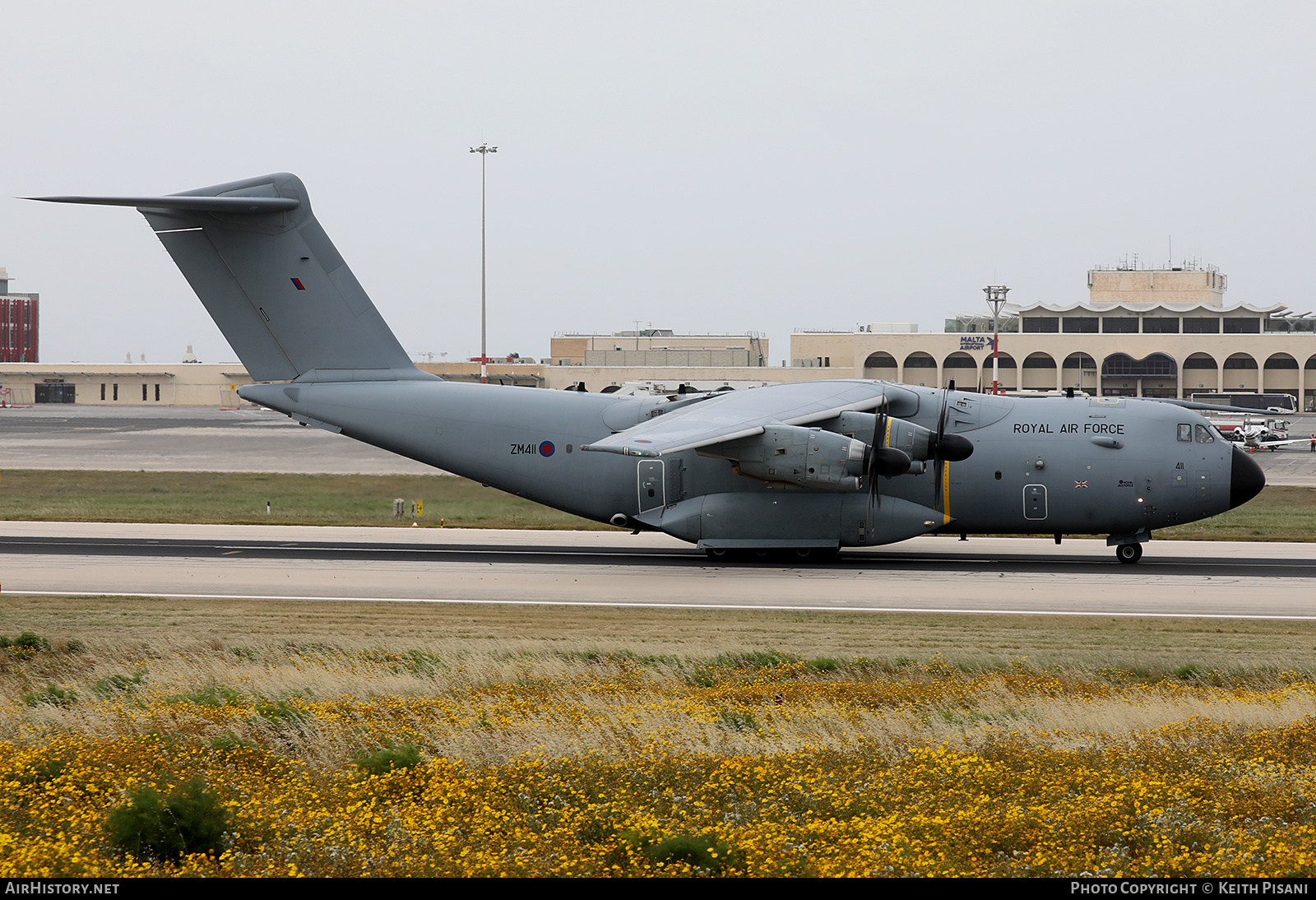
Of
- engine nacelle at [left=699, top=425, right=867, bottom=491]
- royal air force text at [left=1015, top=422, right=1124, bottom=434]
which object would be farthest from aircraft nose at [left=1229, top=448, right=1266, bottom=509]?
engine nacelle at [left=699, top=425, right=867, bottom=491]

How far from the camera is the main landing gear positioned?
2362 centimetres

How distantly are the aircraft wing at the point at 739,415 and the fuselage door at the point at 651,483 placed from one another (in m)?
0.95

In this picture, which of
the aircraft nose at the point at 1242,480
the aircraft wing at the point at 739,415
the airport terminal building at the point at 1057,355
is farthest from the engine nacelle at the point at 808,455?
the airport terminal building at the point at 1057,355

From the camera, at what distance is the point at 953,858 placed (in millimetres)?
7242

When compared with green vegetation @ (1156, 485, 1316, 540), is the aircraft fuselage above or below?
above

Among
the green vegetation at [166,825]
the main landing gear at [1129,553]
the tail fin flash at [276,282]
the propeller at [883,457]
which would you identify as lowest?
the main landing gear at [1129,553]

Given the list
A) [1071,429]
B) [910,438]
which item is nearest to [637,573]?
[910,438]

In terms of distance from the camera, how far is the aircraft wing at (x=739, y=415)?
65.0 feet

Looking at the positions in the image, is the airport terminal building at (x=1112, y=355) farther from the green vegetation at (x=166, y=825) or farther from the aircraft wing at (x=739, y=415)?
the green vegetation at (x=166, y=825)

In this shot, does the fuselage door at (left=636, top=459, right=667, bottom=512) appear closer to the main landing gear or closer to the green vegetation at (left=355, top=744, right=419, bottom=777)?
the main landing gear

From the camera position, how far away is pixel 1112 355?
104188 millimetres

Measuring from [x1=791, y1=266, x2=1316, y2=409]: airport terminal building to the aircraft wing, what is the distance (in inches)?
3072

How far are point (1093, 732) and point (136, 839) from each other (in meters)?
8.37

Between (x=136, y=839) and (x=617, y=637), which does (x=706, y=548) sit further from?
(x=136, y=839)
